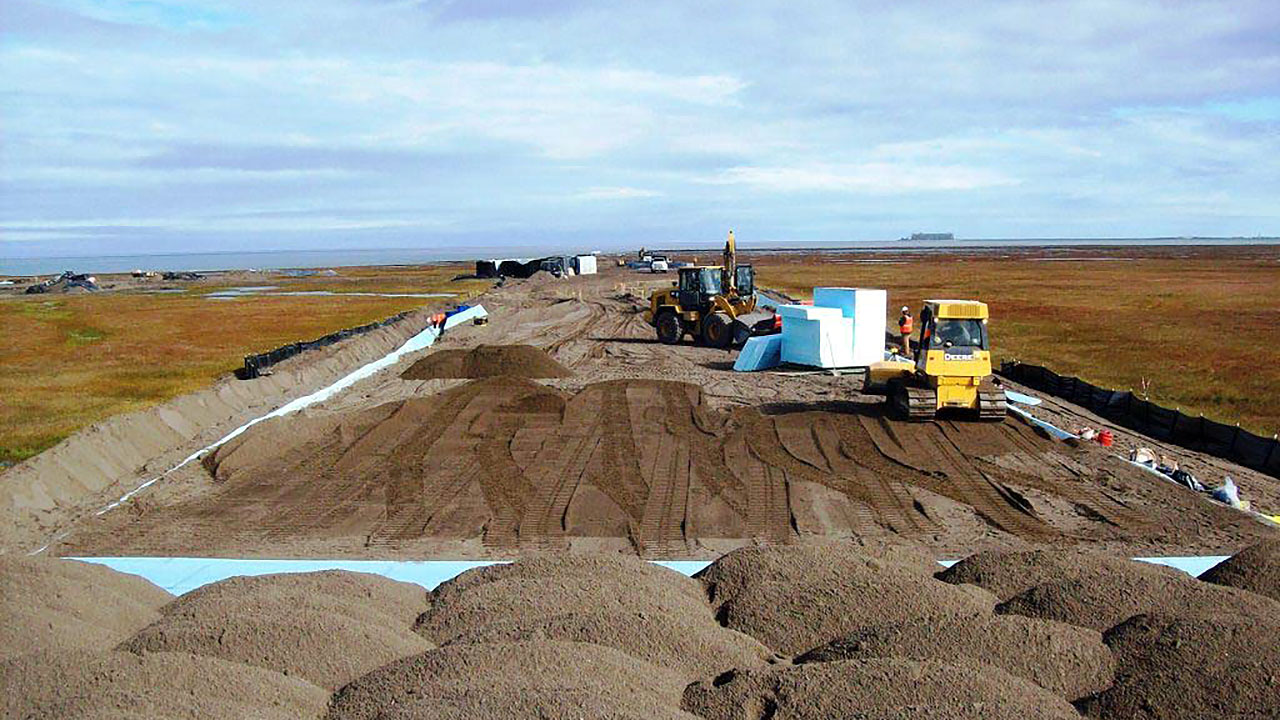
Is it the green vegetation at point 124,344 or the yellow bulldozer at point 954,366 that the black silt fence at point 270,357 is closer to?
the green vegetation at point 124,344

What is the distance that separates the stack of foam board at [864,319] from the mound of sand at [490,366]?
7.32 meters

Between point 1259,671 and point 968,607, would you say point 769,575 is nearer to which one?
point 968,607

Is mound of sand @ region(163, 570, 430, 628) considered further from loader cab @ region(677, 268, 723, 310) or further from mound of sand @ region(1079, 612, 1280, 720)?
loader cab @ region(677, 268, 723, 310)

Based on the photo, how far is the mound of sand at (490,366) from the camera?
950 inches

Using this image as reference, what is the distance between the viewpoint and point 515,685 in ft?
18.3

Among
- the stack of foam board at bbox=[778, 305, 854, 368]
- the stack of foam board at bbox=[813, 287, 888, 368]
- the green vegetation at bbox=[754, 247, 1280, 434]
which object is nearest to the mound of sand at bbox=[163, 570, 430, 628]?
the stack of foam board at bbox=[778, 305, 854, 368]

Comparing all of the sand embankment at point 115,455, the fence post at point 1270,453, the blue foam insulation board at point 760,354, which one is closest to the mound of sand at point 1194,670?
the fence post at point 1270,453

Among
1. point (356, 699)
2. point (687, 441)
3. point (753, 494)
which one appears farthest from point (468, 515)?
point (356, 699)

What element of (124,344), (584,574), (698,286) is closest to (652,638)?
(584,574)

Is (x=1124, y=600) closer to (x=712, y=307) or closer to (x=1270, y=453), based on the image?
(x=1270, y=453)

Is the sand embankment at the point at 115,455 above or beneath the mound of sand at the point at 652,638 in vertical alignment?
beneath

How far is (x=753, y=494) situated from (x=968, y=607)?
20.6 ft

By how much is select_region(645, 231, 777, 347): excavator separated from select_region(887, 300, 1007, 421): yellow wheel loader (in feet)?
36.8

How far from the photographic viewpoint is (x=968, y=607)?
7.47 m
